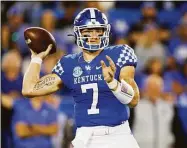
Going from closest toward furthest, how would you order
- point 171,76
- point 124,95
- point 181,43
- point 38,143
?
point 124,95
point 38,143
point 171,76
point 181,43

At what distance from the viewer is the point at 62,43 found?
30.2 feet

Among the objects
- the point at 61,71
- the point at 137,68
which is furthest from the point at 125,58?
the point at 137,68

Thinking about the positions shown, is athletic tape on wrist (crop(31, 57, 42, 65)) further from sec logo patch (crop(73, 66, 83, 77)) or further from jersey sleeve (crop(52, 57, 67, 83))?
sec logo patch (crop(73, 66, 83, 77))

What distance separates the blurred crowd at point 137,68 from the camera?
7062 mm

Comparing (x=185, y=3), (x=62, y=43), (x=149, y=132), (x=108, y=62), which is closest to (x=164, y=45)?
(x=185, y=3)

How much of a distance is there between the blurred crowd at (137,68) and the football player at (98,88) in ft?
8.15

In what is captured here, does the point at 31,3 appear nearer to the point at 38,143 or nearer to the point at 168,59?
the point at 168,59

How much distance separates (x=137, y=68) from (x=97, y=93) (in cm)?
462

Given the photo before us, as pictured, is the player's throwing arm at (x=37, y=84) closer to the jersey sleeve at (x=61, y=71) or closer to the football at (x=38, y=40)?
the jersey sleeve at (x=61, y=71)

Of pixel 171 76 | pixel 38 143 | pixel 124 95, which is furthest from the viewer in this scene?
pixel 171 76

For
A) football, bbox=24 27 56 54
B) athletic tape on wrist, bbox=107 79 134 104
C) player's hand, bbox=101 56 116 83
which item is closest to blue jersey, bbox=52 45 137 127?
athletic tape on wrist, bbox=107 79 134 104

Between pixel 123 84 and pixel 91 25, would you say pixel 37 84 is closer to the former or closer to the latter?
pixel 91 25

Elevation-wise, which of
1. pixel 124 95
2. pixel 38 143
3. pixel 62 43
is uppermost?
pixel 124 95

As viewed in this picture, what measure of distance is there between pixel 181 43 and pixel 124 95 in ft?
18.4
